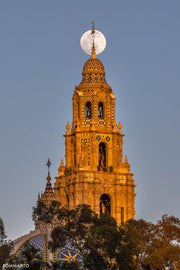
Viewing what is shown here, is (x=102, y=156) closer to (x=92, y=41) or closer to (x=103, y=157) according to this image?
(x=103, y=157)

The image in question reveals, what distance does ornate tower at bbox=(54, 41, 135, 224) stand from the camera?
Result: 152 meters

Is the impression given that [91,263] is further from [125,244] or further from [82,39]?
[82,39]

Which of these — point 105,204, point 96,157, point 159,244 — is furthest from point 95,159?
point 159,244

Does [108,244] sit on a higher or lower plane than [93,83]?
lower

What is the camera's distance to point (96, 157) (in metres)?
154

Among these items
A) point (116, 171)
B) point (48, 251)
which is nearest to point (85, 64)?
point (116, 171)

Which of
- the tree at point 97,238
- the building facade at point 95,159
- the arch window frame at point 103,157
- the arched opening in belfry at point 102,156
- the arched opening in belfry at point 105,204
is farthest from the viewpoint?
the arched opening in belfry at point 102,156

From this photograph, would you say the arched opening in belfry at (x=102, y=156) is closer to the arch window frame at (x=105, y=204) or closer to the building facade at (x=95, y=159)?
the building facade at (x=95, y=159)

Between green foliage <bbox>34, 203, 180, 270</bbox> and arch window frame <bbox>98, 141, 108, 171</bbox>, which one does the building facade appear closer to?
arch window frame <bbox>98, 141, 108, 171</bbox>

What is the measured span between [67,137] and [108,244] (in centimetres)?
4349

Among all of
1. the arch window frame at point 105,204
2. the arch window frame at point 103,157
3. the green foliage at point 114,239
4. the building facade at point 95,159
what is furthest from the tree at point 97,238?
the arch window frame at point 103,157

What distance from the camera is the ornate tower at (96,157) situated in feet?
497

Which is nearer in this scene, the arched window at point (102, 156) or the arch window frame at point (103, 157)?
the arch window frame at point (103, 157)

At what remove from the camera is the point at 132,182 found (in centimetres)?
15512
